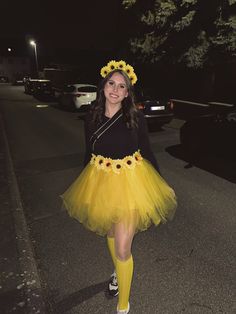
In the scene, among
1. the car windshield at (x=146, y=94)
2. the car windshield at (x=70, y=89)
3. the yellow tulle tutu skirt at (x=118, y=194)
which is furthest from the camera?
the car windshield at (x=70, y=89)

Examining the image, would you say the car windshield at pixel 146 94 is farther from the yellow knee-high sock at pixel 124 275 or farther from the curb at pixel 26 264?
the yellow knee-high sock at pixel 124 275

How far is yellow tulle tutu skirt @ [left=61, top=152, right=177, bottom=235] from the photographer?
274 centimetres

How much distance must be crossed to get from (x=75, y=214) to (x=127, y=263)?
668 mm

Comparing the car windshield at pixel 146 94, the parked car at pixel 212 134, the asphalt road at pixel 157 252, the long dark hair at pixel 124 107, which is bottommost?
the asphalt road at pixel 157 252

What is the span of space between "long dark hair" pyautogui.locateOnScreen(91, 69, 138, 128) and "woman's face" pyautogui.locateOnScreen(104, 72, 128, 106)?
1.3 inches

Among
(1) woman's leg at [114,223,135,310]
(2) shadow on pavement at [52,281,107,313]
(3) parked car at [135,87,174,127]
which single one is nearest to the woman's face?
(1) woman's leg at [114,223,135,310]

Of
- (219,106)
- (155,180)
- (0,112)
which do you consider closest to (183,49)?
(219,106)

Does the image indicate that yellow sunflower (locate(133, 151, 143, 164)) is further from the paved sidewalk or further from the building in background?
the building in background

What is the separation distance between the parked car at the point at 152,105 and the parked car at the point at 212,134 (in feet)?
9.58

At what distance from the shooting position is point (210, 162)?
7887mm

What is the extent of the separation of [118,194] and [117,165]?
0.25 m

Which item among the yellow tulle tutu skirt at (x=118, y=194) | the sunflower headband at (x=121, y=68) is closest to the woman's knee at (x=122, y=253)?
the yellow tulle tutu skirt at (x=118, y=194)

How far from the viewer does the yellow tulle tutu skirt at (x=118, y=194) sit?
2740mm

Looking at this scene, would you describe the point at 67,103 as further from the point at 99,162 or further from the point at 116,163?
the point at 116,163
